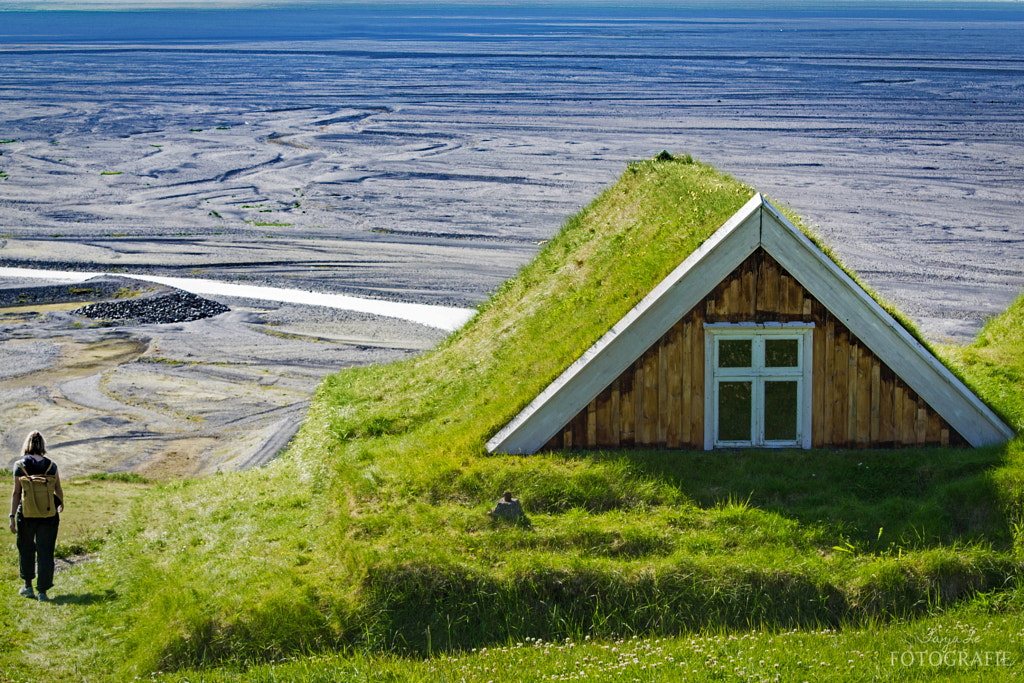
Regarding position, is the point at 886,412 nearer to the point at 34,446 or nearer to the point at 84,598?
the point at 84,598

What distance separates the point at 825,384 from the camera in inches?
479

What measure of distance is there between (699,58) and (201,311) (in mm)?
76170

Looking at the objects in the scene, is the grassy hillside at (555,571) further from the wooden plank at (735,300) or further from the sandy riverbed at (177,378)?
the sandy riverbed at (177,378)

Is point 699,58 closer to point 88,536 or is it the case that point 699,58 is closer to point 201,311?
point 201,311

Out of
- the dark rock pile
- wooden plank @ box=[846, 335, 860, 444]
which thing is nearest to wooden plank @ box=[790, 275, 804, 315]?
wooden plank @ box=[846, 335, 860, 444]

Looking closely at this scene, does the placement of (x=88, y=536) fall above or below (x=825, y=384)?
below

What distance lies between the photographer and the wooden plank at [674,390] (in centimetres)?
1198

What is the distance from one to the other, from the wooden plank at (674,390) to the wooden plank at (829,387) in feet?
5.83

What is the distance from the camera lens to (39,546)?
11219mm

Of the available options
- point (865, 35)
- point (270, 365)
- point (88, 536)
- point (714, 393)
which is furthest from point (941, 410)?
point (865, 35)

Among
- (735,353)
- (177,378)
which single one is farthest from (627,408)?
(177,378)

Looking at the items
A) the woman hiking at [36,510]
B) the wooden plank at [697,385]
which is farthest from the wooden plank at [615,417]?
the woman hiking at [36,510]

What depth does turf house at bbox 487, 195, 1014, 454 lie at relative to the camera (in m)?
11.8

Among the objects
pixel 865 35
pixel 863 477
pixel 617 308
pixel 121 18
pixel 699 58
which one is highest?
pixel 121 18
